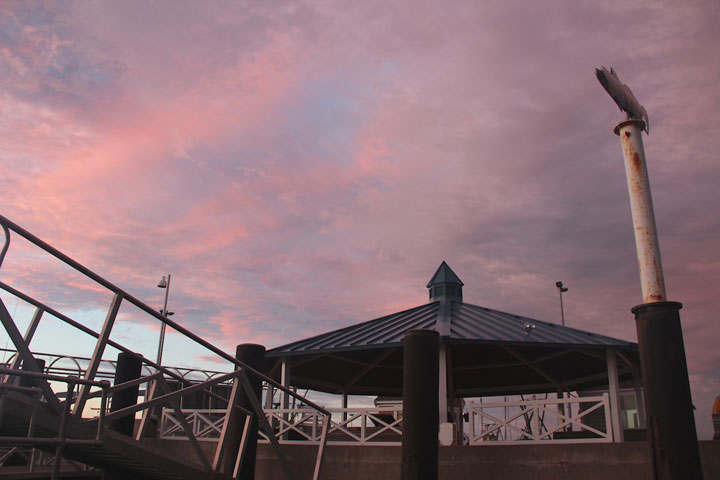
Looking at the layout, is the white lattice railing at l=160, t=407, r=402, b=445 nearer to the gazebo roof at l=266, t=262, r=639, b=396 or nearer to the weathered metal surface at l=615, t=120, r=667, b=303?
the gazebo roof at l=266, t=262, r=639, b=396

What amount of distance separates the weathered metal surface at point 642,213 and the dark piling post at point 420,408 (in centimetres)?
402

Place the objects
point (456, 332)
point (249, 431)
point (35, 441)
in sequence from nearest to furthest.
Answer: point (35, 441) → point (249, 431) → point (456, 332)

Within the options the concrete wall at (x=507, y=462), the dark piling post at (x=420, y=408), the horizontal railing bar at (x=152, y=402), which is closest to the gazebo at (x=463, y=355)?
the concrete wall at (x=507, y=462)

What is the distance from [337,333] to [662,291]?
14.1 m

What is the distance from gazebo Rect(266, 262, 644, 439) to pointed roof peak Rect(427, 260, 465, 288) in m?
0.05

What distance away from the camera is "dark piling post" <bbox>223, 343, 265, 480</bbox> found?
1215 cm

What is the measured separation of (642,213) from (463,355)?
535 inches

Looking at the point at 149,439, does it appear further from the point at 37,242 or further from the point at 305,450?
the point at 37,242

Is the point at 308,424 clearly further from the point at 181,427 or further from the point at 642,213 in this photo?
the point at 642,213

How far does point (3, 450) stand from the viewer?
691 inches

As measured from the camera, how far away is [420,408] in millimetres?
9586

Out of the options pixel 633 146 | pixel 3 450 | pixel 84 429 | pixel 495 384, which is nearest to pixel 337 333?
pixel 495 384

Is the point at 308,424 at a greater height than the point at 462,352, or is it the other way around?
the point at 462,352

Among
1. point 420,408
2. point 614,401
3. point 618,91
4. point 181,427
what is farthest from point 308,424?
point 618,91
